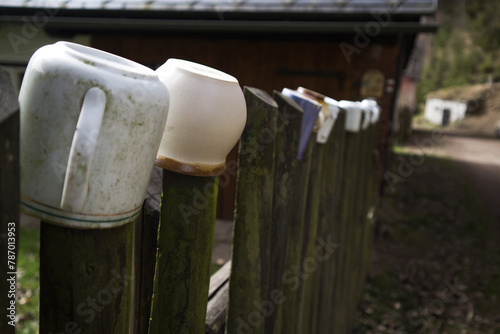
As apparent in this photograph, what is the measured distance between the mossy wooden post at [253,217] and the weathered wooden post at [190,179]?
0.66ft

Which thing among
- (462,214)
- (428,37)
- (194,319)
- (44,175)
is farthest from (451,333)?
(428,37)

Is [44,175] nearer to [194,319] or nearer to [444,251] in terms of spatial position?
[194,319]

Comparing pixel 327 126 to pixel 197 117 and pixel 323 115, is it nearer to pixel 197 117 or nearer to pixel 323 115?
pixel 323 115

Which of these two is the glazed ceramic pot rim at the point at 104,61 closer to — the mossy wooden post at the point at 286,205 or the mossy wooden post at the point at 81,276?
the mossy wooden post at the point at 81,276

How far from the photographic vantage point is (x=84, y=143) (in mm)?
538

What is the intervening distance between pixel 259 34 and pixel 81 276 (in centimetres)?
506

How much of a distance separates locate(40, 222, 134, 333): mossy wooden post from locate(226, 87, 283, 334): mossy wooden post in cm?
41

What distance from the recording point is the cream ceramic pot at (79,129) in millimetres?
550

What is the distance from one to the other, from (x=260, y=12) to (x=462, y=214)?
4.91 meters

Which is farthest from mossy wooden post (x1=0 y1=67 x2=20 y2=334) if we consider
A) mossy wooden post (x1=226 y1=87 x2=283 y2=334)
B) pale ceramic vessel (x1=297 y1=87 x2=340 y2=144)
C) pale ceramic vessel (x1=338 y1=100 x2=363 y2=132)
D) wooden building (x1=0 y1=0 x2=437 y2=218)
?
wooden building (x1=0 y1=0 x2=437 y2=218)

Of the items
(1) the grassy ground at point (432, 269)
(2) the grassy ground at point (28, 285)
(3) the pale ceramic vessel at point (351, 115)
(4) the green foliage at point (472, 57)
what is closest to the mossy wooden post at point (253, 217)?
(3) the pale ceramic vessel at point (351, 115)

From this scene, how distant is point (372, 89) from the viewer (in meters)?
4.97

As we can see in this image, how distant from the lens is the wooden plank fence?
25.3 inches

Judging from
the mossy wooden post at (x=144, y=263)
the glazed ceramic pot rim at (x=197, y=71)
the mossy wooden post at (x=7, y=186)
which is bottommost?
the mossy wooden post at (x=144, y=263)
